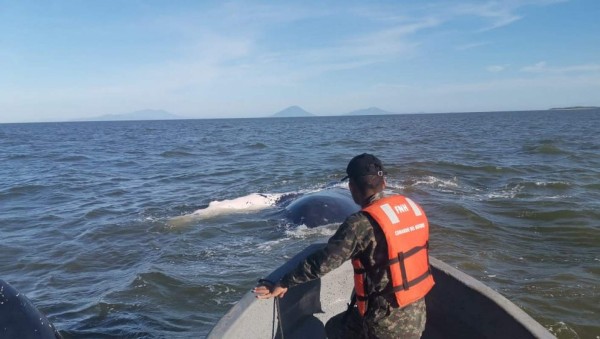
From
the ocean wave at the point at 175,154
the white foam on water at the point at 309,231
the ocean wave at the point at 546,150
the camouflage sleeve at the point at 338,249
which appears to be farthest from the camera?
the ocean wave at the point at 175,154

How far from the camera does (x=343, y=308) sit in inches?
201

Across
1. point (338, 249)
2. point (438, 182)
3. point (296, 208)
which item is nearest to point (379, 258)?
point (338, 249)

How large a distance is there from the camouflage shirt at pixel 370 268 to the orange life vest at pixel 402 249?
0.15ft

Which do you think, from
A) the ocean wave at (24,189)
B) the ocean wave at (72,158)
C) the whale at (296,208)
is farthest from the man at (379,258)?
the ocean wave at (72,158)

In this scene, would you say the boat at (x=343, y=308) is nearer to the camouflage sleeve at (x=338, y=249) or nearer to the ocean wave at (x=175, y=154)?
the camouflage sleeve at (x=338, y=249)

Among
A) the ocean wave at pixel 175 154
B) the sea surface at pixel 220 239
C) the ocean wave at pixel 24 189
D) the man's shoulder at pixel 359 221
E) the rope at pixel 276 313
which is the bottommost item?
the sea surface at pixel 220 239

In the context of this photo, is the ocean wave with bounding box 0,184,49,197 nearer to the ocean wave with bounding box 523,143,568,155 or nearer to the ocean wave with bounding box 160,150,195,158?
the ocean wave with bounding box 160,150,195,158

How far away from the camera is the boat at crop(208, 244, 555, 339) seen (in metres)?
3.89

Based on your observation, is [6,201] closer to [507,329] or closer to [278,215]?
[278,215]

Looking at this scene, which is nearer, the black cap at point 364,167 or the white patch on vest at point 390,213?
the white patch on vest at point 390,213

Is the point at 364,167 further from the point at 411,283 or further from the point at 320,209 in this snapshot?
the point at 320,209

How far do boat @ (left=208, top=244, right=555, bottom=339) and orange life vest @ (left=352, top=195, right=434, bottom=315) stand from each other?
933 mm

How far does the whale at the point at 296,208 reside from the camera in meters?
11.0

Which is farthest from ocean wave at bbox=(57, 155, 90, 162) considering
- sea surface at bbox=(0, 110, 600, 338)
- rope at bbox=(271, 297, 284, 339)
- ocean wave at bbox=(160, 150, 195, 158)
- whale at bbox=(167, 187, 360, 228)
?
rope at bbox=(271, 297, 284, 339)
